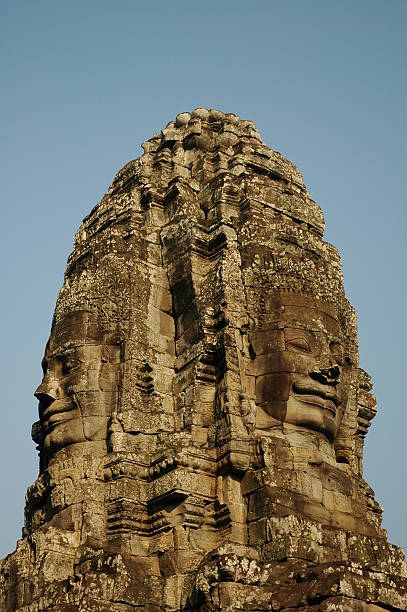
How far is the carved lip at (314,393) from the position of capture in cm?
1545

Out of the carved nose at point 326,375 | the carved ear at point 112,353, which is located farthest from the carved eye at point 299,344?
the carved ear at point 112,353

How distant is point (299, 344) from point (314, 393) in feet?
2.91

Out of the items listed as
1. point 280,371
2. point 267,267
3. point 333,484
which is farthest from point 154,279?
point 333,484

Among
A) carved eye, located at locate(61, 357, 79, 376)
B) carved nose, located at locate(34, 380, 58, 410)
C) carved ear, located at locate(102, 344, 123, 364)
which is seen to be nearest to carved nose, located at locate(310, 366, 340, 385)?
carved ear, located at locate(102, 344, 123, 364)

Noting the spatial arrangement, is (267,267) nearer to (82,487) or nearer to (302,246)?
(302,246)

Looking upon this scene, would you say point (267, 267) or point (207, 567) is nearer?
point (207, 567)

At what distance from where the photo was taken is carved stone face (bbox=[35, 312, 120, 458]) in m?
16.0

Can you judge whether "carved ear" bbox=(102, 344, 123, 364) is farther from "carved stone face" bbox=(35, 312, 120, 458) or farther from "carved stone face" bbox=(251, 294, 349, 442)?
"carved stone face" bbox=(251, 294, 349, 442)

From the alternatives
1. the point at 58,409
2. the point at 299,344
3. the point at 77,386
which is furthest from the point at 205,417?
the point at 58,409

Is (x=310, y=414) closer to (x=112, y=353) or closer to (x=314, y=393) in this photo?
(x=314, y=393)

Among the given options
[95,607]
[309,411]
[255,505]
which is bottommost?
[95,607]

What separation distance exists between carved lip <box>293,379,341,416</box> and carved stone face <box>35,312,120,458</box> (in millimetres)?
3205

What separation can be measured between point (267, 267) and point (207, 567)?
5.75 metres

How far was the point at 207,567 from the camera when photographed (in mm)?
13188
